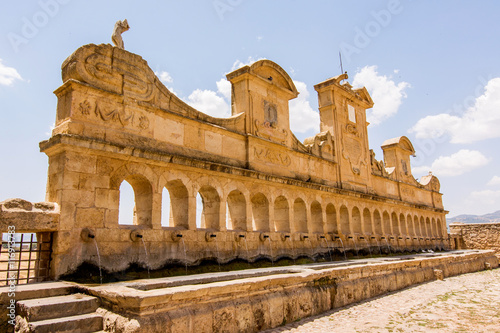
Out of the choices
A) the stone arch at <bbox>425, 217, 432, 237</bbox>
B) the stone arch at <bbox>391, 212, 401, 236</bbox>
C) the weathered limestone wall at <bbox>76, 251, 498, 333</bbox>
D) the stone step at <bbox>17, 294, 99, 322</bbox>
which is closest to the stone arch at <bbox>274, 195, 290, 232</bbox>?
the weathered limestone wall at <bbox>76, 251, 498, 333</bbox>

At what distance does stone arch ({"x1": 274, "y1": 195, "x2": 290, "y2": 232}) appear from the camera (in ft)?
40.8

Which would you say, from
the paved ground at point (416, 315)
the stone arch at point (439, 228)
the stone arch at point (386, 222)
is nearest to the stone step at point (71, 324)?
the paved ground at point (416, 315)

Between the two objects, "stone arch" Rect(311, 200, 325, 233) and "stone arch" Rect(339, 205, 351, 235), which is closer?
"stone arch" Rect(311, 200, 325, 233)

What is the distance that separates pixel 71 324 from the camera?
4516 millimetres

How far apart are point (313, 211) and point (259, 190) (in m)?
3.89

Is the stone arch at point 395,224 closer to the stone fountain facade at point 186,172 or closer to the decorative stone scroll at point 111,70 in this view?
the stone fountain facade at point 186,172

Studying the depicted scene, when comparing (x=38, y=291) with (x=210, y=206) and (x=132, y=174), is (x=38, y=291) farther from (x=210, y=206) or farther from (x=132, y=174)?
(x=210, y=206)

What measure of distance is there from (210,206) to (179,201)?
3.49ft

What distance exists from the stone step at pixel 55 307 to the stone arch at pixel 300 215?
902cm

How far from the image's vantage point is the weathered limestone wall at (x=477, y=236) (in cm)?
2727

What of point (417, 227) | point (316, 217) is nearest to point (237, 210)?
point (316, 217)

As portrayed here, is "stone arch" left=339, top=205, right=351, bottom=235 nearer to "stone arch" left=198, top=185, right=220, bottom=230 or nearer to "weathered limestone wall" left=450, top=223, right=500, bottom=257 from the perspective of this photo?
"stone arch" left=198, top=185, right=220, bottom=230

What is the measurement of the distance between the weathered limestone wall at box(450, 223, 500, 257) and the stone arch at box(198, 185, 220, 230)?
2445cm

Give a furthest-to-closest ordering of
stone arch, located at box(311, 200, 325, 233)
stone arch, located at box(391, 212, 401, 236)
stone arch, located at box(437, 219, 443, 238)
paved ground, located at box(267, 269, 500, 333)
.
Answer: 1. stone arch, located at box(437, 219, 443, 238)
2. stone arch, located at box(391, 212, 401, 236)
3. stone arch, located at box(311, 200, 325, 233)
4. paved ground, located at box(267, 269, 500, 333)
